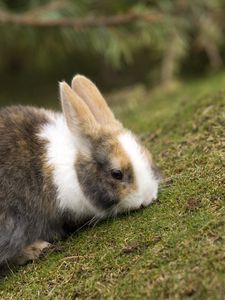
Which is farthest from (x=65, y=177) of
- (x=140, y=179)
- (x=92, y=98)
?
(x=92, y=98)

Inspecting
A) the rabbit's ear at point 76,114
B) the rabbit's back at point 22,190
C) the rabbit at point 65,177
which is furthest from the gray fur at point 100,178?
the rabbit's back at point 22,190

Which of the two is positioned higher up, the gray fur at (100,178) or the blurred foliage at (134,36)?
the blurred foliage at (134,36)

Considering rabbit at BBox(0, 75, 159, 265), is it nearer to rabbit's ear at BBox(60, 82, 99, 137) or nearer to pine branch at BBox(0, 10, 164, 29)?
rabbit's ear at BBox(60, 82, 99, 137)

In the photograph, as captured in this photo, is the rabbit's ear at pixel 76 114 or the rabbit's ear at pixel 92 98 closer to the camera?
the rabbit's ear at pixel 76 114

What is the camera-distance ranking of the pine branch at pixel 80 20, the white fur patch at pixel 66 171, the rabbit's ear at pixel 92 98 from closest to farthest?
the white fur patch at pixel 66 171, the rabbit's ear at pixel 92 98, the pine branch at pixel 80 20

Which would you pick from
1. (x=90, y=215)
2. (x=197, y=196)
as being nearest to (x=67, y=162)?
(x=90, y=215)

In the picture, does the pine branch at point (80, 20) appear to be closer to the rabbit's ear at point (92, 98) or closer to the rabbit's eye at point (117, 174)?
the rabbit's ear at point (92, 98)

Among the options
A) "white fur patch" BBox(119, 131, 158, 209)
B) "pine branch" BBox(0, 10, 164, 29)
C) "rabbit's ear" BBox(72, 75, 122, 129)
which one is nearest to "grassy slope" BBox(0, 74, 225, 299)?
"white fur patch" BBox(119, 131, 158, 209)
